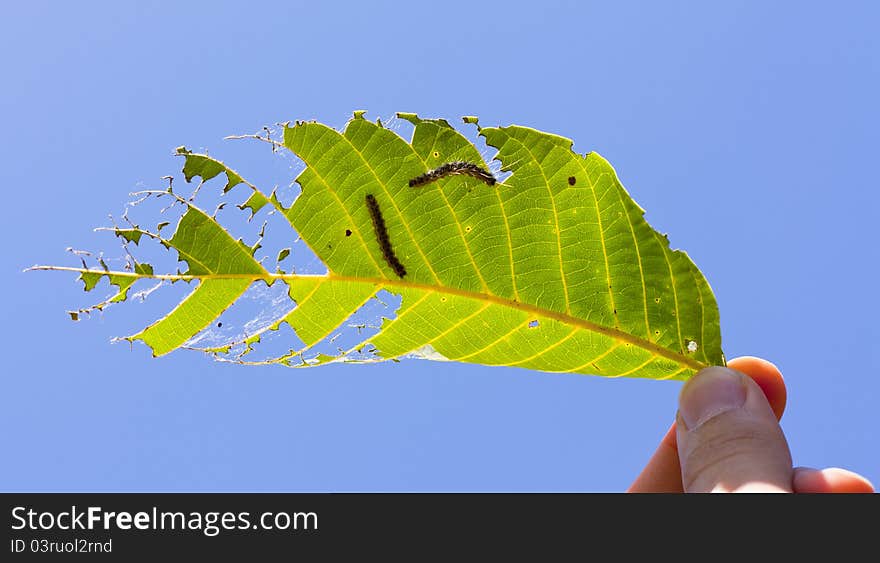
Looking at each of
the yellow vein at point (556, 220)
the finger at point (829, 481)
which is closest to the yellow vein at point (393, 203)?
the yellow vein at point (556, 220)

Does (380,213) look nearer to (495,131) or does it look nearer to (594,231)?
(495,131)

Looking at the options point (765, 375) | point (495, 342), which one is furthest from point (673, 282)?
point (765, 375)

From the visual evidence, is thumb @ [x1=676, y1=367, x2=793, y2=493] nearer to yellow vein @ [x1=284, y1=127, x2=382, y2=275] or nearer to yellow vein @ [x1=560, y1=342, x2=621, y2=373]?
yellow vein @ [x1=560, y1=342, x2=621, y2=373]

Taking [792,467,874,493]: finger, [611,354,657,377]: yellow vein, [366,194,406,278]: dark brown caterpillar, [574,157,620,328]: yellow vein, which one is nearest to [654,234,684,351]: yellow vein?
[611,354,657,377]: yellow vein

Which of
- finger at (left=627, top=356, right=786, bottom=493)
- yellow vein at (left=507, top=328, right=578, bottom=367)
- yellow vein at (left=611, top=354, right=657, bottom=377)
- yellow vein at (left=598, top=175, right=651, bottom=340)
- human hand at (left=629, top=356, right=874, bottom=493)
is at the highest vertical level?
yellow vein at (left=598, top=175, right=651, bottom=340)

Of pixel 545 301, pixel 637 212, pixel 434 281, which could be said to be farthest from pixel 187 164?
pixel 637 212

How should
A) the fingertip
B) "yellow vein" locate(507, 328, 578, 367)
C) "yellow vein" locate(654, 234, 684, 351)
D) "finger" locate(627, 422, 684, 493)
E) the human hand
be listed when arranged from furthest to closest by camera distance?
"finger" locate(627, 422, 684, 493), the fingertip, "yellow vein" locate(507, 328, 578, 367), "yellow vein" locate(654, 234, 684, 351), the human hand

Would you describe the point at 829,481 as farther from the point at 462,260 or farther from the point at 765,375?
the point at 462,260

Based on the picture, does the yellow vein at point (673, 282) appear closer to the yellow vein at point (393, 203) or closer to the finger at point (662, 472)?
the yellow vein at point (393, 203)
